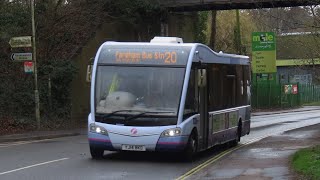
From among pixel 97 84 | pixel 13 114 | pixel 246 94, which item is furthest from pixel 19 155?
pixel 13 114

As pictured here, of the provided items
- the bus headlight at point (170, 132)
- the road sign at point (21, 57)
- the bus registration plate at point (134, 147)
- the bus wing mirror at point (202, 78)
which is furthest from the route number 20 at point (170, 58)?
the road sign at point (21, 57)

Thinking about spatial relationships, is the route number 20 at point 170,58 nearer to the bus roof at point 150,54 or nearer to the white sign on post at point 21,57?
the bus roof at point 150,54

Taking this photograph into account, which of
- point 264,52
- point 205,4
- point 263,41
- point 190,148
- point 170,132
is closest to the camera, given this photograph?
point 170,132

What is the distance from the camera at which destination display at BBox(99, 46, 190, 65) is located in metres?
14.5

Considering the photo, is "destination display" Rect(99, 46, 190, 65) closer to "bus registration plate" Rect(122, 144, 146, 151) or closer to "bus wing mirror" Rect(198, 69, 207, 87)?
"bus wing mirror" Rect(198, 69, 207, 87)

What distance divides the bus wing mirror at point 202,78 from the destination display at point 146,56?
0.66 m

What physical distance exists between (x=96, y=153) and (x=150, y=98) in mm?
2095

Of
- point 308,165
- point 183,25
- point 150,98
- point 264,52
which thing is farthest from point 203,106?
point 264,52

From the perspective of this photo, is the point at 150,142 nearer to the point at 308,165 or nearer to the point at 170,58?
the point at 170,58

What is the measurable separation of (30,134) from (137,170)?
11.8m

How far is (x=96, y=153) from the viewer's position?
1473 cm

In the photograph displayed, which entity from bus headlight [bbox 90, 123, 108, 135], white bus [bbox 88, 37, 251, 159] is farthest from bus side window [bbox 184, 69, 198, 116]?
bus headlight [bbox 90, 123, 108, 135]

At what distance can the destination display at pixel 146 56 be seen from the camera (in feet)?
47.4

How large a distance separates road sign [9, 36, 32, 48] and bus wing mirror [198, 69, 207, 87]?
12013 millimetres
